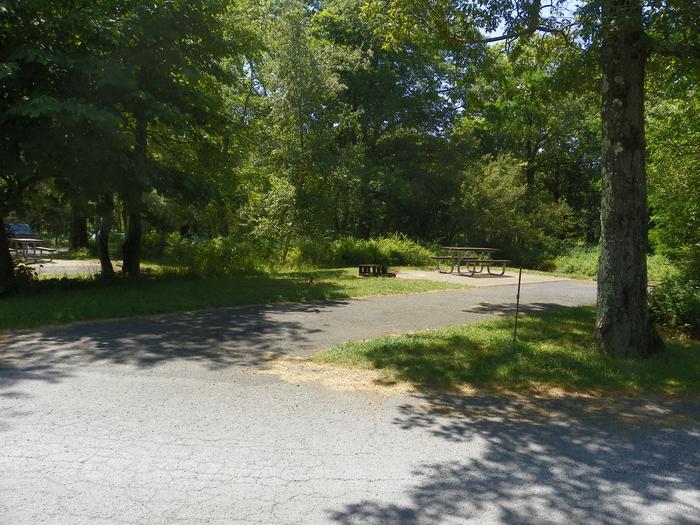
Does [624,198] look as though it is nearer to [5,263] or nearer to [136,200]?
[136,200]

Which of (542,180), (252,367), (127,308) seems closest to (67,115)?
(127,308)

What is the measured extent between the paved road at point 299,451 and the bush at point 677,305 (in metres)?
4.42

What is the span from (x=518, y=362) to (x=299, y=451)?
12.5 ft

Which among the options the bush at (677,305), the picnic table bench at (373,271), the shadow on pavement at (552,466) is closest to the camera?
the shadow on pavement at (552,466)

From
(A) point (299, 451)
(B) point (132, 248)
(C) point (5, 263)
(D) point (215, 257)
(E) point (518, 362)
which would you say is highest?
(B) point (132, 248)

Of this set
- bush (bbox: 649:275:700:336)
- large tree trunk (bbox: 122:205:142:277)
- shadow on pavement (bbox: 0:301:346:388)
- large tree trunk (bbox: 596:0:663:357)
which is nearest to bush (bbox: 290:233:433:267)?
large tree trunk (bbox: 122:205:142:277)

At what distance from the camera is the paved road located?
3.49 metres

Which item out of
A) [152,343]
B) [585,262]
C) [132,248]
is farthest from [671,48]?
[585,262]

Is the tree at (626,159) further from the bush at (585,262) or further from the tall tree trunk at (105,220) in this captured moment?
the bush at (585,262)

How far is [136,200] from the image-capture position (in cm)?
1256

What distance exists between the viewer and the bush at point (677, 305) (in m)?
A: 9.67

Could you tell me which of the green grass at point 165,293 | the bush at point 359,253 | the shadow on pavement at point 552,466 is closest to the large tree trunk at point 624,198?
the shadow on pavement at point 552,466

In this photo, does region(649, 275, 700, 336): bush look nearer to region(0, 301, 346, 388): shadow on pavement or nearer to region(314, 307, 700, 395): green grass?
region(314, 307, 700, 395): green grass

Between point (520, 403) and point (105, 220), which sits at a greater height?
point (105, 220)
